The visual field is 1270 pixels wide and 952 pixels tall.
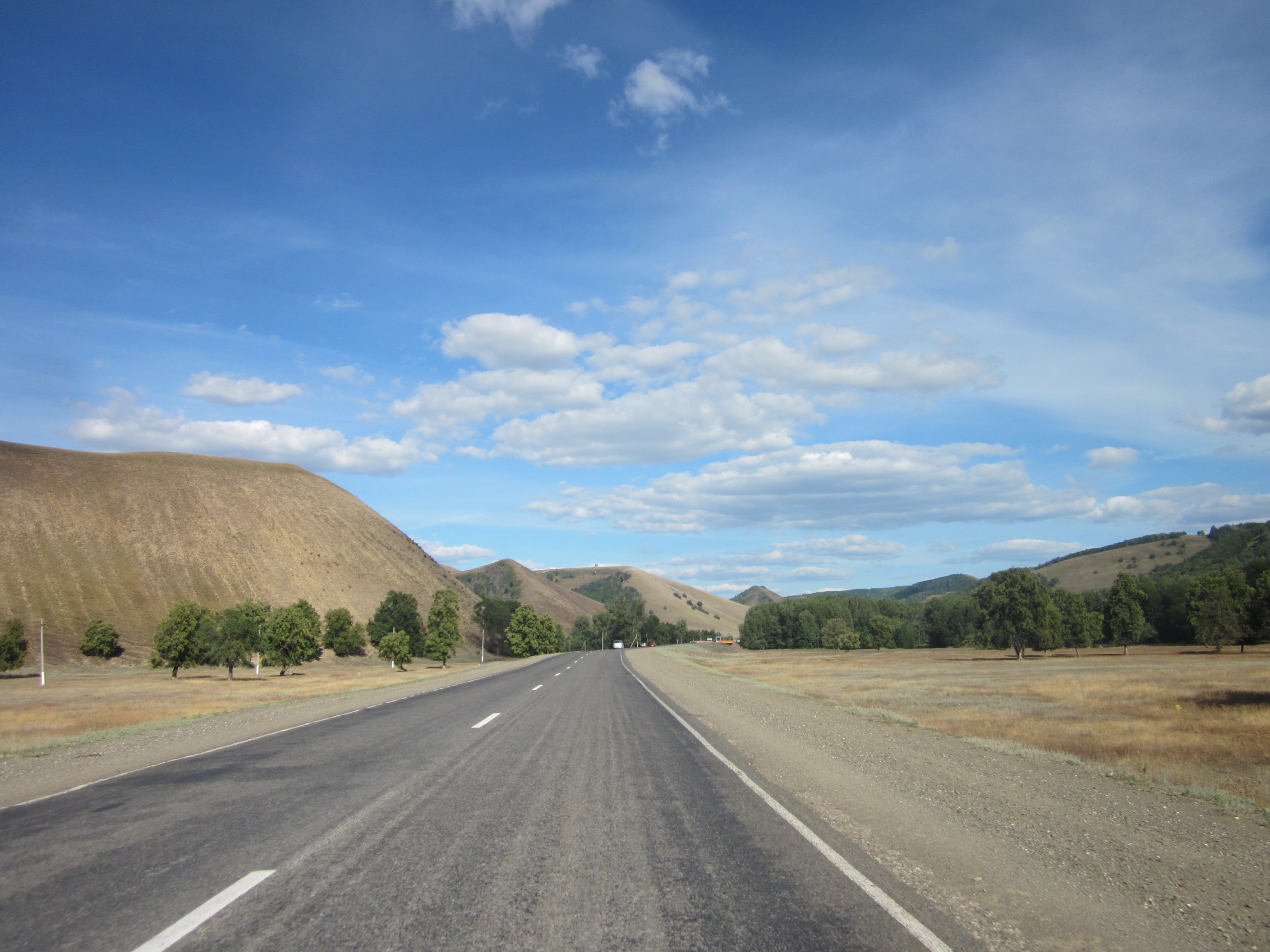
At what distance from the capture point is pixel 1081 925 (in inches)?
189

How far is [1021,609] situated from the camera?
7569cm

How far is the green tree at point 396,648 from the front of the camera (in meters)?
75.6

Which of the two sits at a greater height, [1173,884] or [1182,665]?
[1173,884]

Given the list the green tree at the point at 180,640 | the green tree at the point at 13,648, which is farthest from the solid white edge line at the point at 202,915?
the green tree at the point at 13,648

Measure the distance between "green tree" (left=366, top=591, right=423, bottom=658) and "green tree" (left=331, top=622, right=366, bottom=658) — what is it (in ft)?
11.3

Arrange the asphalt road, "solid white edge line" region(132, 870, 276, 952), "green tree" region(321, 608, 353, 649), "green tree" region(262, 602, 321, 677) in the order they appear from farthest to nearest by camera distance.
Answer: "green tree" region(321, 608, 353, 649)
"green tree" region(262, 602, 321, 677)
the asphalt road
"solid white edge line" region(132, 870, 276, 952)

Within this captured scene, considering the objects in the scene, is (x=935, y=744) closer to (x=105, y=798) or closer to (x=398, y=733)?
(x=398, y=733)

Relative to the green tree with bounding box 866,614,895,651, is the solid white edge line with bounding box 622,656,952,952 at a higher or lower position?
higher

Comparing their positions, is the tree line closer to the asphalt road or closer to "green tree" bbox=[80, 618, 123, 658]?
the asphalt road

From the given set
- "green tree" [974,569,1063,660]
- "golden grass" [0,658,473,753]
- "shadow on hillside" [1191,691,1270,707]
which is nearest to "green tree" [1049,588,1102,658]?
"green tree" [974,569,1063,660]

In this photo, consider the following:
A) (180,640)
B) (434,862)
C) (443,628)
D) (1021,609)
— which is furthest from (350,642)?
(434,862)

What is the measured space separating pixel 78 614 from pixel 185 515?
30392mm

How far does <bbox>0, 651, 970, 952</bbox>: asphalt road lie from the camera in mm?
4324

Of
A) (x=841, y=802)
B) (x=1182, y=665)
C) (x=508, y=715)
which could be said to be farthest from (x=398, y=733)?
(x=1182, y=665)
